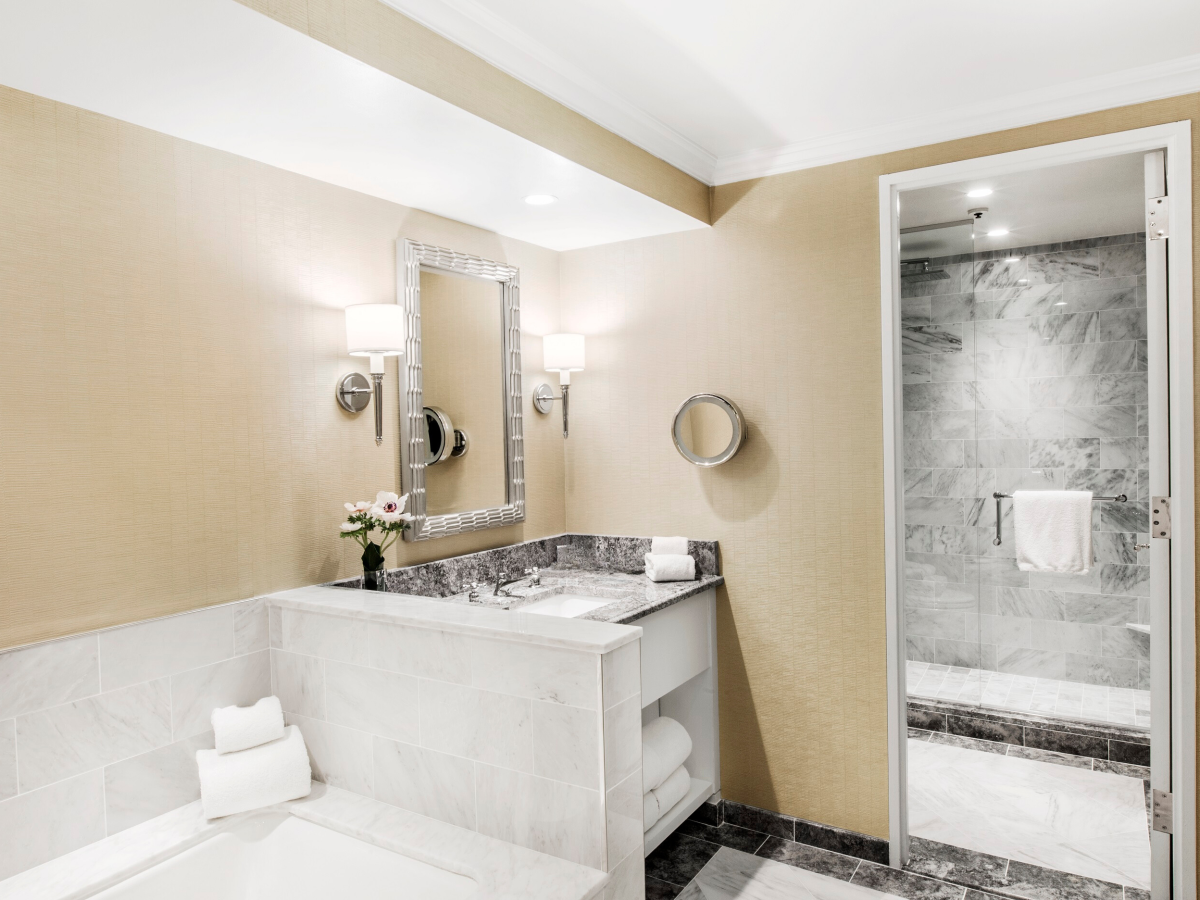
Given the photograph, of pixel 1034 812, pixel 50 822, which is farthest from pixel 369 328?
pixel 1034 812

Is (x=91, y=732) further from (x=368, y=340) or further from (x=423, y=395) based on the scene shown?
(x=423, y=395)

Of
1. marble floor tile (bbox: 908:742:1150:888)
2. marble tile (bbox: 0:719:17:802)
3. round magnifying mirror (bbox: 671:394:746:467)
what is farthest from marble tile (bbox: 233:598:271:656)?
marble floor tile (bbox: 908:742:1150:888)

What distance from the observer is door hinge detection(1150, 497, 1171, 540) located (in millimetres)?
2322

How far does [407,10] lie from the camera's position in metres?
1.72

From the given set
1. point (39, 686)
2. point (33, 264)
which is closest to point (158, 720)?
point (39, 686)

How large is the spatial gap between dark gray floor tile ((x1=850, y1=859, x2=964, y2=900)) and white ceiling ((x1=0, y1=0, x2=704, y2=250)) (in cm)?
239

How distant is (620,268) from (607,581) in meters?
1.28

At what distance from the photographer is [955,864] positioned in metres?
2.68

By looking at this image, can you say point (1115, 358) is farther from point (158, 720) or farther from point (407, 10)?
point (158, 720)

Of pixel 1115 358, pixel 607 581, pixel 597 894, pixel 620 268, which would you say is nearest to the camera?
pixel 597 894

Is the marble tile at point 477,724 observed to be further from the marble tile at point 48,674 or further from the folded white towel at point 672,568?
the folded white towel at point 672,568

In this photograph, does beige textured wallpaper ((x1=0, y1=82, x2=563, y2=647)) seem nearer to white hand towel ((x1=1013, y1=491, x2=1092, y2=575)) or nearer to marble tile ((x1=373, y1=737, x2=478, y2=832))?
marble tile ((x1=373, y1=737, x2=478, y2=832))

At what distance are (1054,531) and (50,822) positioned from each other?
12.5 feet

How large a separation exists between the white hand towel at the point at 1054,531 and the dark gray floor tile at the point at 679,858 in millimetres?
2001
